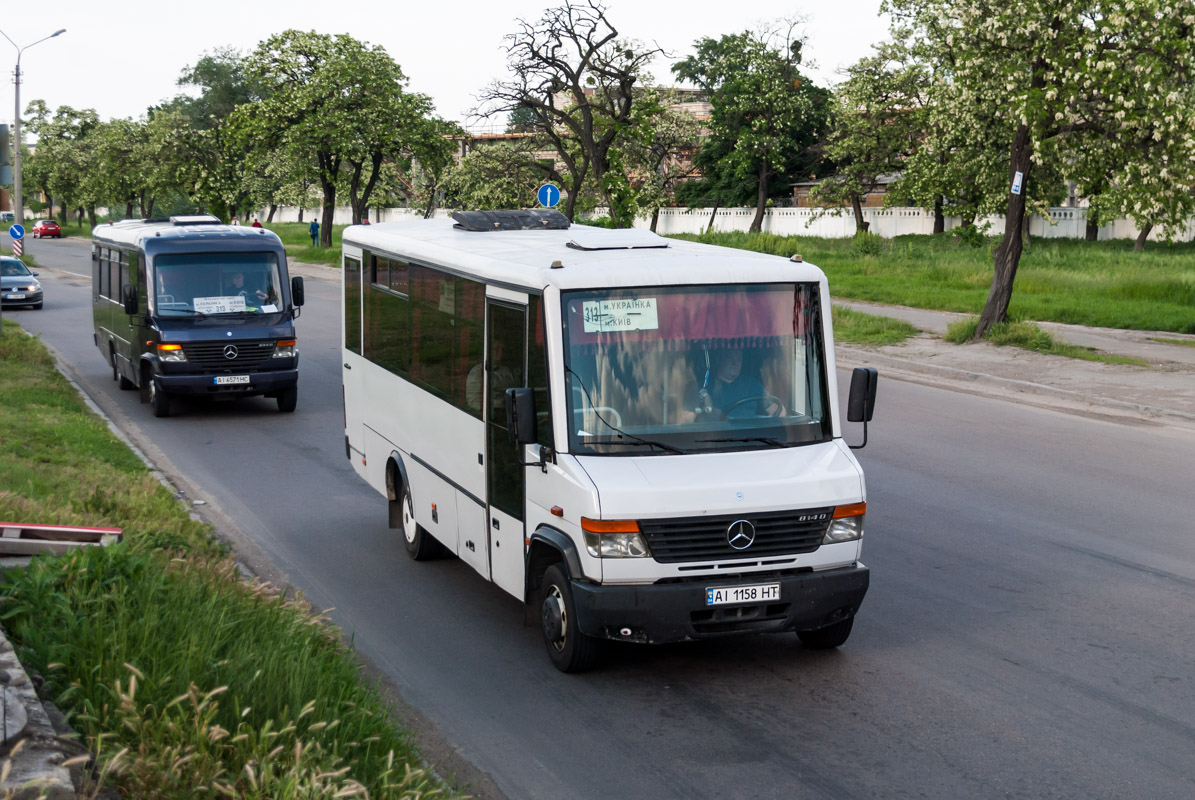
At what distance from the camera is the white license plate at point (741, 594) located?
686cm

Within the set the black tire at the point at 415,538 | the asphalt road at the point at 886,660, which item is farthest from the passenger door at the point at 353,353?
the black tire at the point at 415,538

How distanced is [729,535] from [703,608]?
0.41m

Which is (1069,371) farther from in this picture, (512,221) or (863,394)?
(863,394)

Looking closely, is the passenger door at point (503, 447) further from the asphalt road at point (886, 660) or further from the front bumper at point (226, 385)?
the front bumper at point (226, 385)

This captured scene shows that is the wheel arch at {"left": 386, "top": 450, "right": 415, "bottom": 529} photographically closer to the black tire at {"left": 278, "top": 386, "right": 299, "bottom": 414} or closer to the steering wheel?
the steering wheel

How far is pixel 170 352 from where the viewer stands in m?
16.9

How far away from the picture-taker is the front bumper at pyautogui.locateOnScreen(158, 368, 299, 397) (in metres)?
16.9

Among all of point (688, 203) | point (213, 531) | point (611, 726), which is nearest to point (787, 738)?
point (611, 726)

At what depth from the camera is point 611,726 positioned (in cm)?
662

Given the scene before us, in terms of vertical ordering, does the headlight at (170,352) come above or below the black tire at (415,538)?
above

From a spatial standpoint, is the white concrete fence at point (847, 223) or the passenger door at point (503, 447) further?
the white concrete fence at point (847, 223)

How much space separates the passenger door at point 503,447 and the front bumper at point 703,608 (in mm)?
964

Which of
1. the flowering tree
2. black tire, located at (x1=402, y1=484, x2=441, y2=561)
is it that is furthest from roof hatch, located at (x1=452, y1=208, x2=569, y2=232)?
the flowering tree

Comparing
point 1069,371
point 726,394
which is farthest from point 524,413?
point 1069,371
